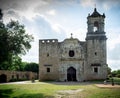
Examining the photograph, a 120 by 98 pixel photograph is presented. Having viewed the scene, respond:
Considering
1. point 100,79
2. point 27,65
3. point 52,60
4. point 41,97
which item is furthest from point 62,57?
point 27,65

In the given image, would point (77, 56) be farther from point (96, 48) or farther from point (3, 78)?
point (3, 78)

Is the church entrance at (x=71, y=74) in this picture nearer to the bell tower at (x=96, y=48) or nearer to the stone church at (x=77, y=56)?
the stone church at (x=77, y=56)

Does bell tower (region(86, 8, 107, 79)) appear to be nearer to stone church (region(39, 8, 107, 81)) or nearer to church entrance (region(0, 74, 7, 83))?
stone church (region(39, 8, 107, 81))

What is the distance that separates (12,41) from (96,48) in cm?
1551

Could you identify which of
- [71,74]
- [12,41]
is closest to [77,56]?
[71,74]

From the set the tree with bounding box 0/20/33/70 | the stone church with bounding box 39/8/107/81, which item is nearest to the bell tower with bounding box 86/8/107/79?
the stone church with bounding box 39/8/107/81

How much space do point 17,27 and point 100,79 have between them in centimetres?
1581

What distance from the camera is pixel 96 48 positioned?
34.0 metres

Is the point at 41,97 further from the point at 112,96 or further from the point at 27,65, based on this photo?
the point at 27,65

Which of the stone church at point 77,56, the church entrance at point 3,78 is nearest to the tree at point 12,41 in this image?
the stone church at point 77,56

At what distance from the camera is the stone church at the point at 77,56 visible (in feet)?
111

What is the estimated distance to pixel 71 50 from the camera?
3494cm

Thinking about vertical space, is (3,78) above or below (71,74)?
below

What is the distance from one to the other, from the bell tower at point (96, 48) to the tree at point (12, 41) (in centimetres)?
1281
